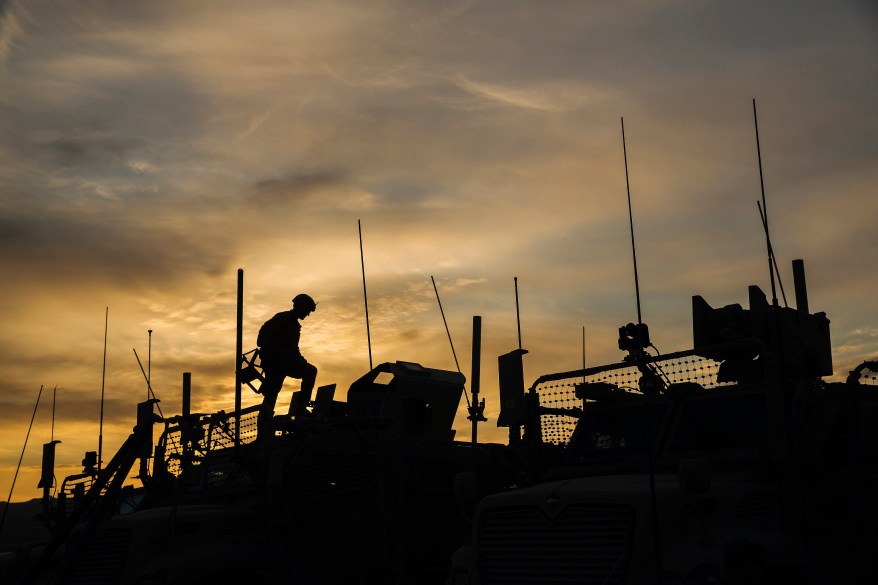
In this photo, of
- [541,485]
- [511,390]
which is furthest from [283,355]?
[541,485]

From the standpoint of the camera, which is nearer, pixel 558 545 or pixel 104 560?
pixel 558 545

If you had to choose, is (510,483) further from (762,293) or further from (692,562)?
(692,562)

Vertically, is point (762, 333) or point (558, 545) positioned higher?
point (762, 333)

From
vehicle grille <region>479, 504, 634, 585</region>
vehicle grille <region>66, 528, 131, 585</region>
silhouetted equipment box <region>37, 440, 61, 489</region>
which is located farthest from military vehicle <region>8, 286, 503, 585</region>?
silhouetted equipment box <region>37, 440, 61, 489</region>

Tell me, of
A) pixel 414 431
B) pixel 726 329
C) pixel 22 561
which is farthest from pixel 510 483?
pixel 22 561

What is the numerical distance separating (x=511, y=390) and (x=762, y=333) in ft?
8.98

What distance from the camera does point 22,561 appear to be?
530 inches

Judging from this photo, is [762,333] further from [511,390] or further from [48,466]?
[48,466]

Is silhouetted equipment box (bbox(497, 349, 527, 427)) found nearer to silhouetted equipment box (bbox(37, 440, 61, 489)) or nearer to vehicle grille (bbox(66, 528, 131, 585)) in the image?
vehicle grille (bbox(66, 528, 131, 585))

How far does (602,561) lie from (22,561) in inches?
366

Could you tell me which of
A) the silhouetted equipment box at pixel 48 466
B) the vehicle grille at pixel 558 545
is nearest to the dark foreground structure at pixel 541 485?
the vehicle grille at pixel 558 545

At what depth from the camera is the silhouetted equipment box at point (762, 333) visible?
8.88 metres

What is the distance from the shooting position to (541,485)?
8398 mm

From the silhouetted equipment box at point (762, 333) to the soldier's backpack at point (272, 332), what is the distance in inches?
254
